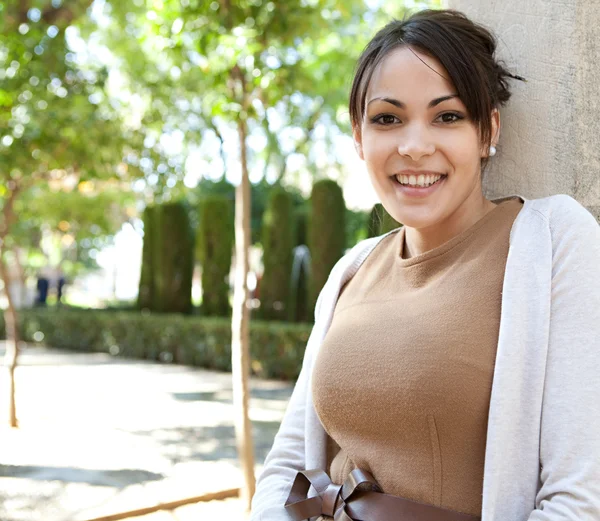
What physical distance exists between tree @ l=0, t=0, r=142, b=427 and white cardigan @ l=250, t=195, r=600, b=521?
20.1 feet

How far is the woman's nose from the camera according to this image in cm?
156

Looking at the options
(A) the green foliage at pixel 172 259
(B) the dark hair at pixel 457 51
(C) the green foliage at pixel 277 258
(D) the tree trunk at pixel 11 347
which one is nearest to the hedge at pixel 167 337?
(A) the green foliage at pixel 172 259

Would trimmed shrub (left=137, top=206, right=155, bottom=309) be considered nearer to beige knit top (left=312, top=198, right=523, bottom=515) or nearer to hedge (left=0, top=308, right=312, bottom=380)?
hedge (left=0, top=308, right=312, bottom=380)

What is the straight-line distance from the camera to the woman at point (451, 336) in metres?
1.33

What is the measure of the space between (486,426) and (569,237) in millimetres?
398

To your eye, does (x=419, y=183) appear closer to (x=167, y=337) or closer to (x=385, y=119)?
(x=385, y=119)

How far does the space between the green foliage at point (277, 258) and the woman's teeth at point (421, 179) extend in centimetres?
1227

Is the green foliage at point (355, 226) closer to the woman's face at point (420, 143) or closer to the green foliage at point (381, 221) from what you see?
the green foliage at point (381, 221)

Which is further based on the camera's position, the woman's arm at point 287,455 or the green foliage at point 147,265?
the green foliage at point 147,265

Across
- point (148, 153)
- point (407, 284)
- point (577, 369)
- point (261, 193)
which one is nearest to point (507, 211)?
point (407, 284)

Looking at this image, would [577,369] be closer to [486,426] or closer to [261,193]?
[486,426]

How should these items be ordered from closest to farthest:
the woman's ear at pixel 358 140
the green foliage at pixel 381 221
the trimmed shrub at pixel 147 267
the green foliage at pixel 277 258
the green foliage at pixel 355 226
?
the woman's ear at pixel 358 140
the green foliage at pixel 381 221
the green foliage at pixel 277 258
the trimmed shrub at pixel 147 267
the green foliage at pixel 355 226

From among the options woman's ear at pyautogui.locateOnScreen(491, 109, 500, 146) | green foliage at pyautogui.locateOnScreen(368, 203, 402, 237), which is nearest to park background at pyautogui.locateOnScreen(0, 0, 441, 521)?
green foliage at pyautogui.locateOnScreen(368, 203, 402, 237)

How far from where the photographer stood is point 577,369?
1.29 m
